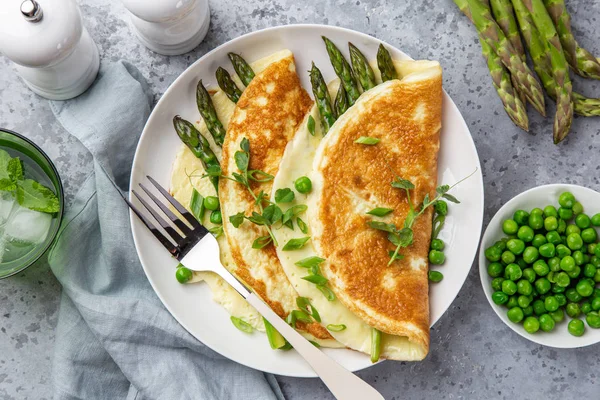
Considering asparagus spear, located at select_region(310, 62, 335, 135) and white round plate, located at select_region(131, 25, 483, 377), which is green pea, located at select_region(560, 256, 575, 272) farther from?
asparagus spear, located at select_region(310, 62, 335, 135)

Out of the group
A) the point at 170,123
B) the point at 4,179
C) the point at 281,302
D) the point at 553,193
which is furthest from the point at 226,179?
the point at 553,193

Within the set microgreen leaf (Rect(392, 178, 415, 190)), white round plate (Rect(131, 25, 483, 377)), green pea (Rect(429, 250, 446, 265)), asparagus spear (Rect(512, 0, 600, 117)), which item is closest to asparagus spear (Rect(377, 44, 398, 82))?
white round plate (Rect(131, 25, 483, 377))

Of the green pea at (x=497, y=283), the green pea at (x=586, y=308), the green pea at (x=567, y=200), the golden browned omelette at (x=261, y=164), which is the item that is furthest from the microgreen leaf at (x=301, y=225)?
the green pea at (x=586, y=308)

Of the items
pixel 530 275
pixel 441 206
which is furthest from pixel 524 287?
pixel 441 206

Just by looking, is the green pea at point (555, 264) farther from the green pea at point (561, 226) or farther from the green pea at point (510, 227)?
the green pea at point (510, 227)

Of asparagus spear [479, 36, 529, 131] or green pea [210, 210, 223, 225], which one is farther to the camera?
asparagus spear [479, 36, 529, 131]

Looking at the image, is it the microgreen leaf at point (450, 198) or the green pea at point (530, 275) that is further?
the green pea at point (530, 275)
